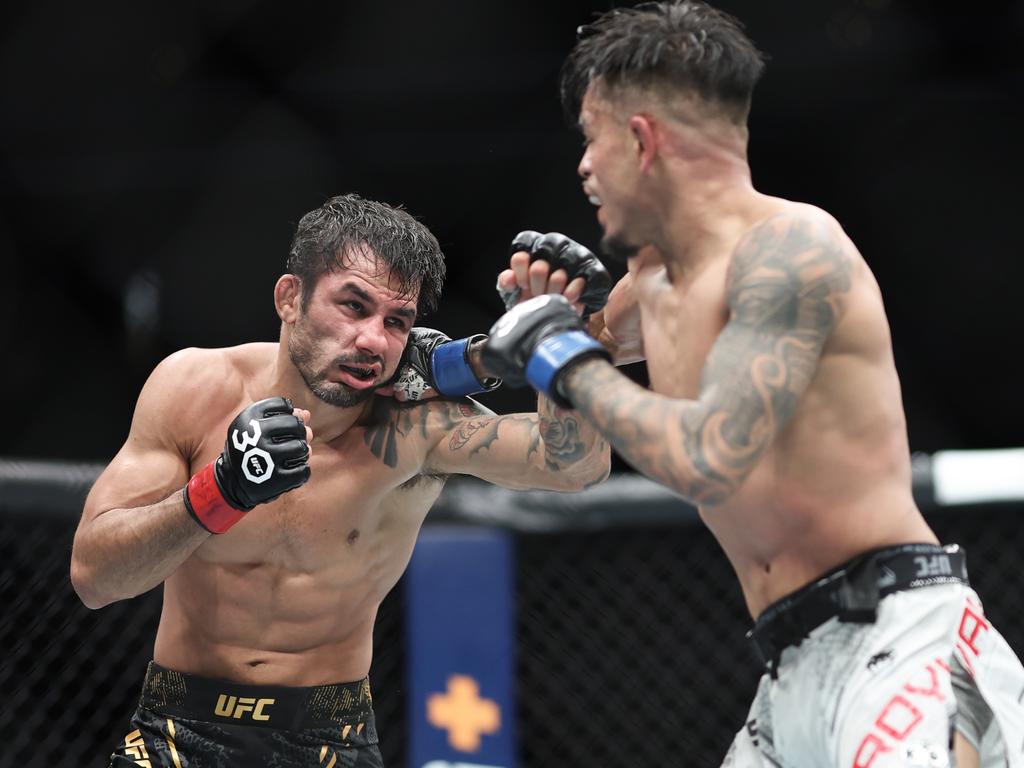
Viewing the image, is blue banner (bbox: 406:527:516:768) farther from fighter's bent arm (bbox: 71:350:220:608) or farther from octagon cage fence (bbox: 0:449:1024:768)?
fighter's bent arm (bbox: 71:350:220:608)

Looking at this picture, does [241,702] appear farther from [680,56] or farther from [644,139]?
[680,56]

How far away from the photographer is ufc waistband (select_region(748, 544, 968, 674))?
1416 mm

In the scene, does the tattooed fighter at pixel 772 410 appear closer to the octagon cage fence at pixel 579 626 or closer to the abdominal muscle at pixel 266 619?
the abdominal muscle at pixel 266 619

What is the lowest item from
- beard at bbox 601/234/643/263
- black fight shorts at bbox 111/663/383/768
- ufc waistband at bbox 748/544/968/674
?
black fight shorts at bbox 111/663/383/768

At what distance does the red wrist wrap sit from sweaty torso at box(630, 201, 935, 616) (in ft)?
2.53

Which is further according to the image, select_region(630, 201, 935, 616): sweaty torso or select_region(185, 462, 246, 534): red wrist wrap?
select_region(185, 462, 246, 534): red wrist wrap

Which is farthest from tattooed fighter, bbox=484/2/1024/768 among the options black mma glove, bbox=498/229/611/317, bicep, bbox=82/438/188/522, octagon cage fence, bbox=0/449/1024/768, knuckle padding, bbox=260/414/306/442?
octagon cage fence, bbox=0/449/1024/768

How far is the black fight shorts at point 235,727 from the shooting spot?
6.64 feet

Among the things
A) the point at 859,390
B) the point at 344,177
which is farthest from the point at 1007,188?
the point at 859,390

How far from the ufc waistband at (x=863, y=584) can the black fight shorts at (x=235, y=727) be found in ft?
2.97

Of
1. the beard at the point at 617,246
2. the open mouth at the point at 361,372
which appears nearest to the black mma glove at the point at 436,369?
the open mouth at the point at 361,372

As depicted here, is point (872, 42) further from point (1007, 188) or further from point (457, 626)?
point (457, 626)

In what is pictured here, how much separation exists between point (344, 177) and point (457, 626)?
4.70 feet

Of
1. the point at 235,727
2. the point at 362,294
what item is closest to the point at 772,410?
the point at 362,294
